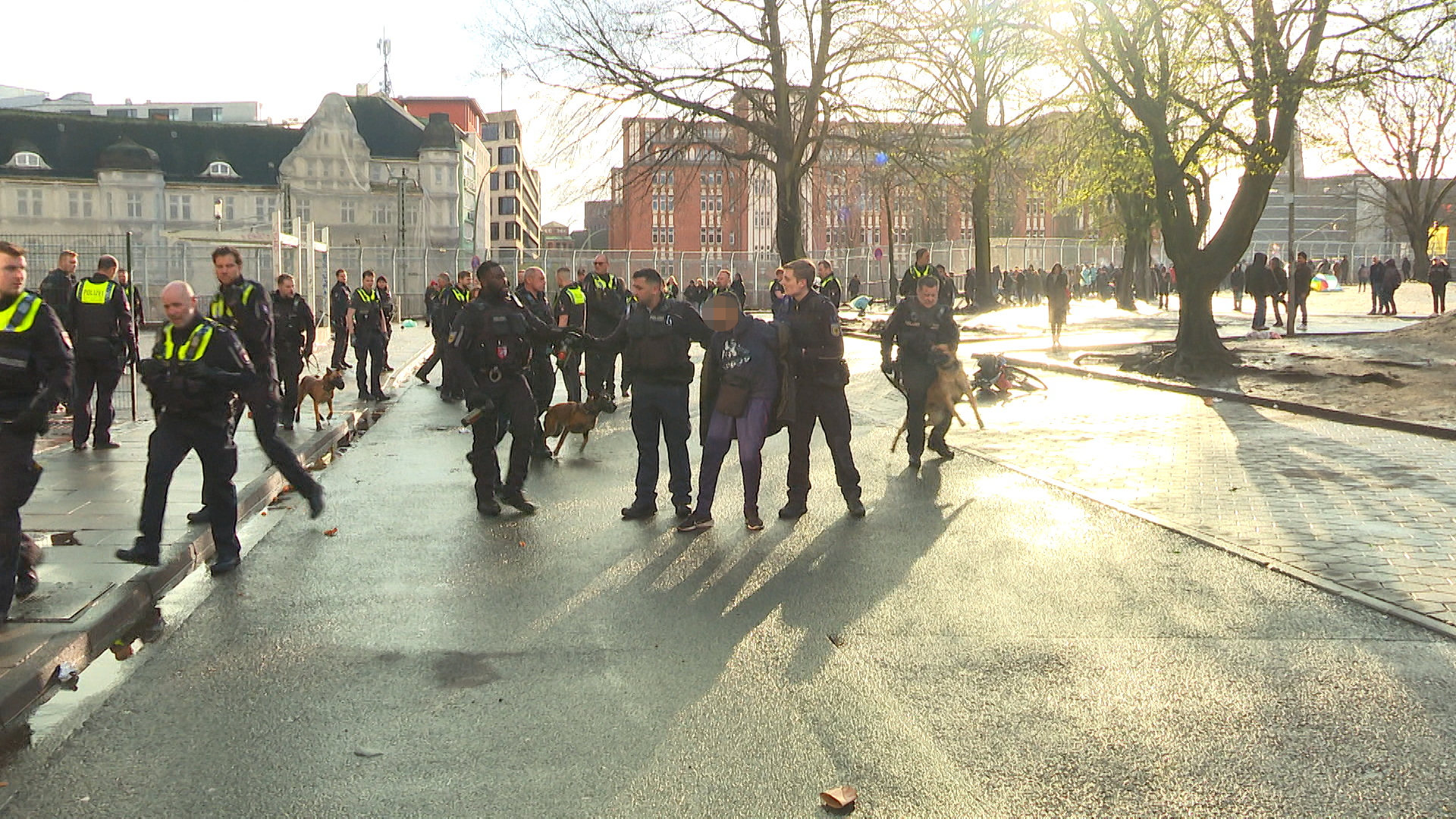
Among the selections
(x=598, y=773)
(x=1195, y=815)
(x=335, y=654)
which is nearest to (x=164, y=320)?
(x=335, y=654)

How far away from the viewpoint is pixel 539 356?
41.4ft

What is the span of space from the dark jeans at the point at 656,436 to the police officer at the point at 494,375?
84cm

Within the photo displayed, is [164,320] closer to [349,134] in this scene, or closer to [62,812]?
[62,812]

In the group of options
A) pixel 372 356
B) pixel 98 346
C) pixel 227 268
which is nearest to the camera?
pixel 227 268

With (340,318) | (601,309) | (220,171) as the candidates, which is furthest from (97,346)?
(220,171)

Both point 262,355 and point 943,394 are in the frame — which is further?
point 943,394

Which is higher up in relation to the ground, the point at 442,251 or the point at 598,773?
the point at 442,251

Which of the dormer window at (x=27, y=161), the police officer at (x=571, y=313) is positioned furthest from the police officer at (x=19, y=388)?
the dormer window at (x=27, y=161)

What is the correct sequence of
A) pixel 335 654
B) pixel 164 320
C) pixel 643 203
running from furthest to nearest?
pixel 643 203
pixel 164 320
pixel 335 654

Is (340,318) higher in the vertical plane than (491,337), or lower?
higher

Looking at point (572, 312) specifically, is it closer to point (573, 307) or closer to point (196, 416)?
point (573, 307)

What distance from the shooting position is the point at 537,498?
9523mm

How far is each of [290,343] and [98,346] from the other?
8.48 feet

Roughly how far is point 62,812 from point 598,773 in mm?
1575
